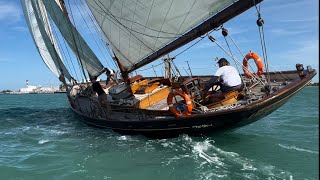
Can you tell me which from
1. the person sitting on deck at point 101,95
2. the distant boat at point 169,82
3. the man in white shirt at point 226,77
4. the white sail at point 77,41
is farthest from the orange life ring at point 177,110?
the white sail at point 77,41

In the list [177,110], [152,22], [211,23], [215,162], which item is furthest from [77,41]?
[215,162]

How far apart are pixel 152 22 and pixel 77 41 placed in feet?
34.0

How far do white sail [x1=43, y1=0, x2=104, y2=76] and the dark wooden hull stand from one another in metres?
8.51

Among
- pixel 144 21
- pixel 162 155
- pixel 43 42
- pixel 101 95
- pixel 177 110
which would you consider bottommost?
pixel 162 155

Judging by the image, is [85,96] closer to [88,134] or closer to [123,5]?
[88,134]

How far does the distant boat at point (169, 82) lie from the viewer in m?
12.3

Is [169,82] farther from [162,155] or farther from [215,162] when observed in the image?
[215,162]

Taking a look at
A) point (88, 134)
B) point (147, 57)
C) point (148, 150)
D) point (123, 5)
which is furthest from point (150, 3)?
point (88, 134)

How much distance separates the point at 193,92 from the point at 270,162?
486 cm

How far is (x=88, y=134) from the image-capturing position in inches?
651

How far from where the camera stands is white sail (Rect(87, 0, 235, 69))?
1226 centimetres

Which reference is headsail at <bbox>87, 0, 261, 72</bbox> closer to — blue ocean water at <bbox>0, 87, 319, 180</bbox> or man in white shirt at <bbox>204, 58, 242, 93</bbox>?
man in white shirt at <bbox>204, 58, 242, 93</bbox>

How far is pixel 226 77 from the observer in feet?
44.0

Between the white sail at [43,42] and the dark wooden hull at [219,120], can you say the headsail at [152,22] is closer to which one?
the dark wooden hull at [219,120]
